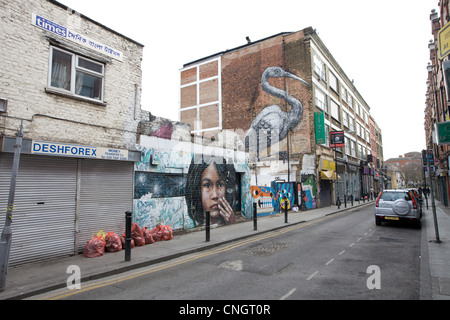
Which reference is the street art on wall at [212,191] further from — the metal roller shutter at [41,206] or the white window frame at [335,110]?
the white window frame at [335,110]

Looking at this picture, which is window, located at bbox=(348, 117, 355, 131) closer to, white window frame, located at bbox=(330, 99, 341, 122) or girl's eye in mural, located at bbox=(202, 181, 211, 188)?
white window frame, located at bbox=(330, 99, 341, 122)

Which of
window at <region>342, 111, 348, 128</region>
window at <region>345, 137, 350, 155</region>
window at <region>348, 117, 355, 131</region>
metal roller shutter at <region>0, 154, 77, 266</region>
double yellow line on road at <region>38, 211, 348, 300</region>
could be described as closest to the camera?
double yellow line on road at <region>38, 211, 348, 300</region>

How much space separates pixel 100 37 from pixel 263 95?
2026cm

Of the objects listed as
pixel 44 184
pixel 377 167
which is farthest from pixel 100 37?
pixel 377 167

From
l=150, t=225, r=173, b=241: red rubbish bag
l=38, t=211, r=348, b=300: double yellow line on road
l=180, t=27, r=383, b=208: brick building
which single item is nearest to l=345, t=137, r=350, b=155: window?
l=180, t=27, r=383, b=208: brick building

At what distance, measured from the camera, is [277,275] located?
559 centimetres

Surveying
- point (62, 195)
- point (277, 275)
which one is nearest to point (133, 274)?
point (277, 275)

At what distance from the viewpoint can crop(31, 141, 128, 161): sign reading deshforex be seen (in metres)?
6.73

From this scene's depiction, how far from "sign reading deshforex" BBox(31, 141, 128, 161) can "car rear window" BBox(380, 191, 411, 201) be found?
38.8 ft

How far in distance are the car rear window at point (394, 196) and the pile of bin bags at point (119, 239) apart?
10.2 meters

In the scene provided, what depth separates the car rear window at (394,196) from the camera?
475 inches

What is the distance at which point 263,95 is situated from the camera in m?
27.0

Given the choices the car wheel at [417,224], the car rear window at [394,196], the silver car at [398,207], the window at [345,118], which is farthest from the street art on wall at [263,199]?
the window at [345,118]
